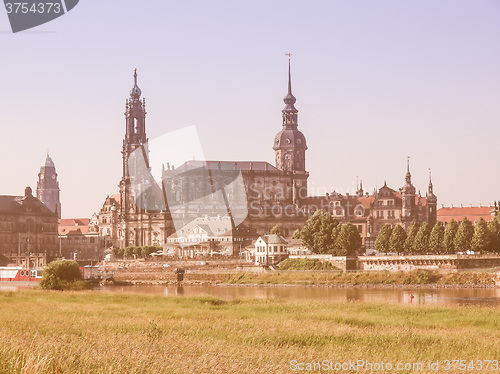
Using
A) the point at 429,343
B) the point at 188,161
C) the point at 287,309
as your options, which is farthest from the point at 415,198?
the point at 429,343

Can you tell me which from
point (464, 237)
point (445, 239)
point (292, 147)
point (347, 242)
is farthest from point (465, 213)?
point (464, 237)

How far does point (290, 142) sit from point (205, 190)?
19504mm

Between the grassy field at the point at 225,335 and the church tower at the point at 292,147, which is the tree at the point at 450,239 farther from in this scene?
the church tower at the point at 292,147

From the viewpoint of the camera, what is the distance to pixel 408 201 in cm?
15288

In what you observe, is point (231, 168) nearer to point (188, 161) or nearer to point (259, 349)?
point (188, 161)

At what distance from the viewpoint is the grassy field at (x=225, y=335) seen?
2723 cm

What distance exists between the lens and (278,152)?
178m

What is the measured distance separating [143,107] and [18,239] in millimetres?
36750

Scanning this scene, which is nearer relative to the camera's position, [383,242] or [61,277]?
[61,277]

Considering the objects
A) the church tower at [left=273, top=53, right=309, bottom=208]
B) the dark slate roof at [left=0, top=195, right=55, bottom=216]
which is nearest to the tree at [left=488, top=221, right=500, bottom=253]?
the church tower at [left=273, top=53, right=309, bottom=208]

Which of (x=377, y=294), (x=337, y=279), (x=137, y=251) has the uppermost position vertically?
(x=137, y=251)

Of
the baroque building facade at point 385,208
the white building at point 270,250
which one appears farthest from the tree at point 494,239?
the baroque building facade at point 385,208

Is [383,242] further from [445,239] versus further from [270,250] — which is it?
[270,250]

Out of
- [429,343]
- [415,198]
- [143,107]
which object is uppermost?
[143,107]
